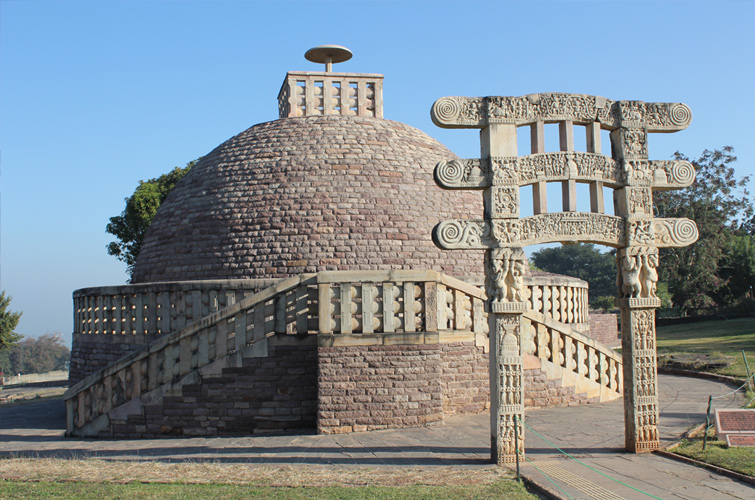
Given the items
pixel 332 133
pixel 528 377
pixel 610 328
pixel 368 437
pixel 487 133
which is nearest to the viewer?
pixel 487 133

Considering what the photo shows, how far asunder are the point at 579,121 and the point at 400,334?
3.89 metres

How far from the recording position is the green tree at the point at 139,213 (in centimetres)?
2930

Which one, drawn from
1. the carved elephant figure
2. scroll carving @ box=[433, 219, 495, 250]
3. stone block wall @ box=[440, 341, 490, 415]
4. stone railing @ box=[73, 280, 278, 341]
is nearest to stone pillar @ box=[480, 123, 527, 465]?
scroll carving @ box=[433, 219, 495, 250]

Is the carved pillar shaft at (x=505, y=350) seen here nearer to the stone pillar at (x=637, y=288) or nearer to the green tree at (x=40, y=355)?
the stone pillar at (x=637, y=288)

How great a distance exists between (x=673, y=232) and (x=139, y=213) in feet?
83.9

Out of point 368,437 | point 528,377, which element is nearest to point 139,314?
point 368,437

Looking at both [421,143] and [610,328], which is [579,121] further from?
[610,328]

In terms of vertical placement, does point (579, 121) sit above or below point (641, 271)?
above

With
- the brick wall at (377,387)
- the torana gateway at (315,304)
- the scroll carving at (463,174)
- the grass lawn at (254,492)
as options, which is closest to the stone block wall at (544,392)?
the torana gateway at (315,304)

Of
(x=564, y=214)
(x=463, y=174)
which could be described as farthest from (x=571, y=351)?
(x=463, y=174)

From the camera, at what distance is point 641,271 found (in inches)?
323

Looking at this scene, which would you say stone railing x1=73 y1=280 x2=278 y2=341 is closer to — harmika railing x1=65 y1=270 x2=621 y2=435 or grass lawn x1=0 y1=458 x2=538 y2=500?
harmika railing x1=65 y1=270 x2=621 y2=435

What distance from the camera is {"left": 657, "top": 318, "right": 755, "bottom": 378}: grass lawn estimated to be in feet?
55.3

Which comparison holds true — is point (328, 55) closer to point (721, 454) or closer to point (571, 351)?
point (571, 351)
